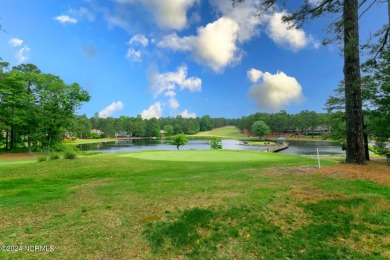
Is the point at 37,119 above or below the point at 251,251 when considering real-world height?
above

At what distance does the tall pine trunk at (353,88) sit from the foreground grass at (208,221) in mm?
3016

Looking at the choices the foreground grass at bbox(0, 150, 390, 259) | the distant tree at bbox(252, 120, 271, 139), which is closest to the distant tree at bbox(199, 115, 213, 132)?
the distant tree at bbox(252, 120, 271, 139)

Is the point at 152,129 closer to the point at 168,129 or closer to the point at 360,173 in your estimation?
the point at 168,129

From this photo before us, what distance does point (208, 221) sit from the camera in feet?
14.5

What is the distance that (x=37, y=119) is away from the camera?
94.6 feet

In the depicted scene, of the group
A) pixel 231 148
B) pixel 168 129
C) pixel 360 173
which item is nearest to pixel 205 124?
pixel 168 129

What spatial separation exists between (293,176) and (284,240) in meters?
4.29

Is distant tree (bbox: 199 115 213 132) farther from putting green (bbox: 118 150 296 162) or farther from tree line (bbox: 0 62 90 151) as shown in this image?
putting green (bbox: 118 150 296 162)

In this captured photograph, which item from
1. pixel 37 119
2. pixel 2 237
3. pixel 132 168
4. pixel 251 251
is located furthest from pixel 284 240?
pixel 37 119

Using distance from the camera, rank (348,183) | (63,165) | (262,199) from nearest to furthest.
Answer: (262,199), (348,183), (63,165)

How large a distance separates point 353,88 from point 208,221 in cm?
782

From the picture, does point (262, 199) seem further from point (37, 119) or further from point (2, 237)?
point (37, 119)

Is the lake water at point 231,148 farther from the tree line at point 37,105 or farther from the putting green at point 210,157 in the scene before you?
the putting green at point 210,157

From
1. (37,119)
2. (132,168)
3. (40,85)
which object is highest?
(40,85)
